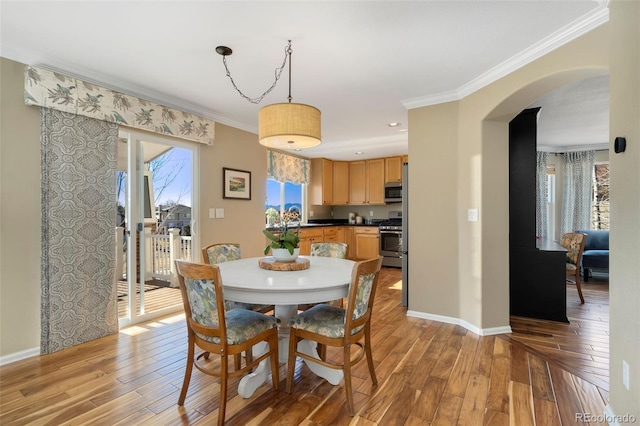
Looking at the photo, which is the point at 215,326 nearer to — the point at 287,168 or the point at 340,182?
the point at 287,168

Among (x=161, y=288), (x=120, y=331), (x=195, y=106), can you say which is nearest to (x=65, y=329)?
(x=120, y=331)

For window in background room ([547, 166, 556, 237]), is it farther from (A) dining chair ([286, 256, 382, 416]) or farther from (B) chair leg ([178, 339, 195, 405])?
(B) chair leg ([178, 339, 195, 405])

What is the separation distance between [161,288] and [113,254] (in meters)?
1.38

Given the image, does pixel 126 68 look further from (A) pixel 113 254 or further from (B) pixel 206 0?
(A) pixel 113 254

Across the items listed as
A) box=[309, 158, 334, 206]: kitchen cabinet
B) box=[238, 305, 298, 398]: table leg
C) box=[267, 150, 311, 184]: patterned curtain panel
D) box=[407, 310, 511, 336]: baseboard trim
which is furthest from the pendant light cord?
box=[309, 158, 334, 206]: kitchen cabinet

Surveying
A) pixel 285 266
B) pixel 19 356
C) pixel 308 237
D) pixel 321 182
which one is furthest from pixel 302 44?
pixel 321 182

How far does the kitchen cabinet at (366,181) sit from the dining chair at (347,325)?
4754 mm

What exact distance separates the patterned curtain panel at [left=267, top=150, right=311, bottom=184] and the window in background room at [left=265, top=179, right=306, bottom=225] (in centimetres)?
21

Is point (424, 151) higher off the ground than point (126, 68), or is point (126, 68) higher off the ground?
point (126, 68)

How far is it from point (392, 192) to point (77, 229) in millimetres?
5245

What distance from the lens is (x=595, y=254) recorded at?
4980 mm

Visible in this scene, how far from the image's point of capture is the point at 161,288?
416cm

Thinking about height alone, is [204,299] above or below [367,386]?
above

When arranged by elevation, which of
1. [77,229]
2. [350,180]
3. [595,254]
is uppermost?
[350,180]
